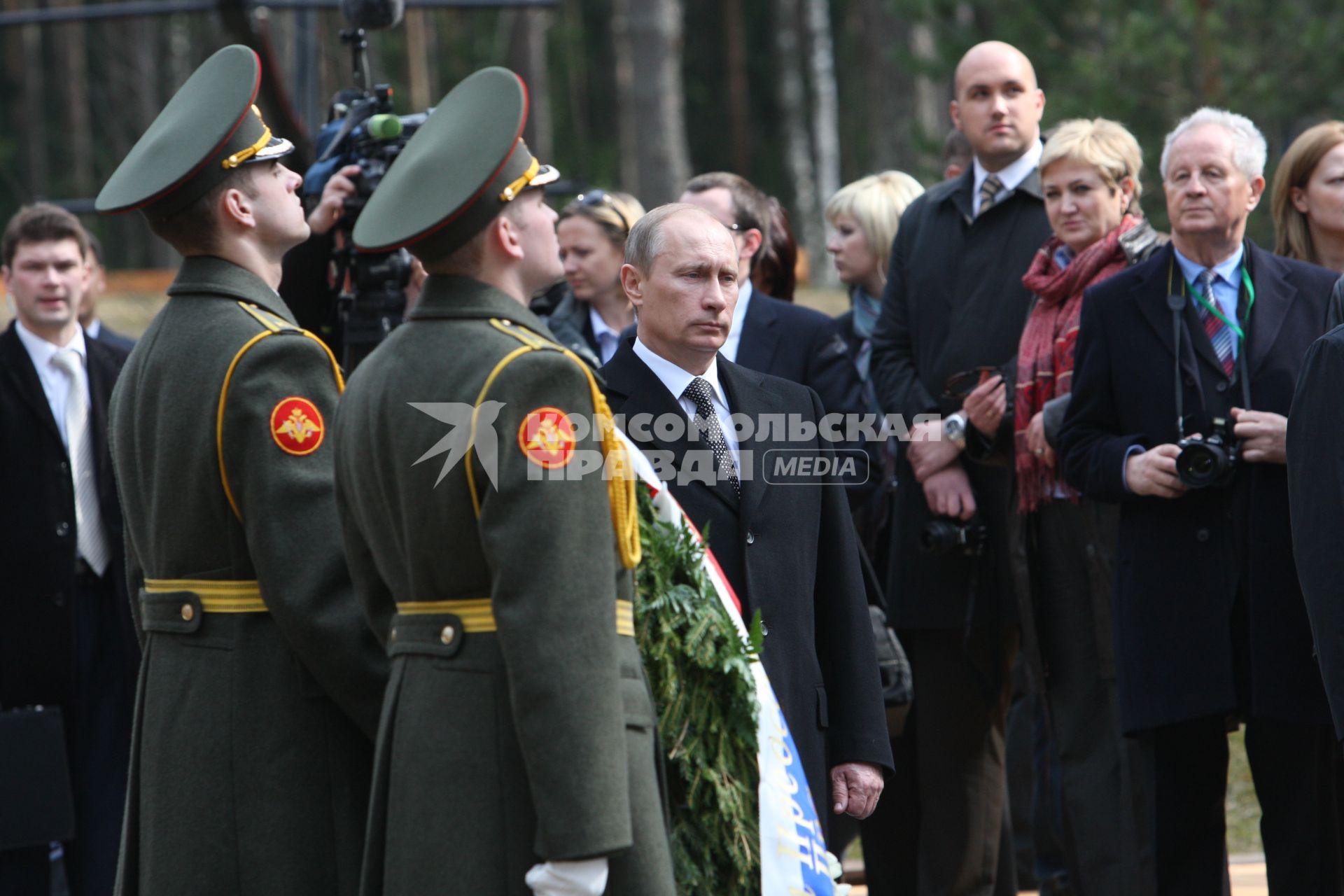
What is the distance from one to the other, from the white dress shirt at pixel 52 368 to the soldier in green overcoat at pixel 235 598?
215cm

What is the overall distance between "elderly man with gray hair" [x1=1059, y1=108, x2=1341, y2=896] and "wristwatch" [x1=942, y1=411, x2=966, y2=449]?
0.44 metres

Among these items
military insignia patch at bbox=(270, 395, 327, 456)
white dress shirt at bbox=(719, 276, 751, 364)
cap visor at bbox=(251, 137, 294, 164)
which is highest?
cap visor at bbox=(251, 137, 294, 164)

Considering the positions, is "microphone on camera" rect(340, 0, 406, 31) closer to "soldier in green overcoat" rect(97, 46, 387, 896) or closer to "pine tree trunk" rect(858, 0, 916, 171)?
"soldier in green overcoat" rect(97, 46, 387, 896)

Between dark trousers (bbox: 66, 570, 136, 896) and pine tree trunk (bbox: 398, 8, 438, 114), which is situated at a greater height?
pine tree trunk (bbox: 398, 8, 438, 114)

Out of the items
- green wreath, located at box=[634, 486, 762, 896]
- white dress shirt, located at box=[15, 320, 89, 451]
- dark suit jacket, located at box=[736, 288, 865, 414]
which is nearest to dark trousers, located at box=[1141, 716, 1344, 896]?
dark suit jacket, located at box=[736, 288, 865, 414]

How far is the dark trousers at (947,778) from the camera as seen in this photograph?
5039 millimetres

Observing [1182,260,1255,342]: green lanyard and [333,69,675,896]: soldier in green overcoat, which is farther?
[1182,260,1255,342]: green lanyard

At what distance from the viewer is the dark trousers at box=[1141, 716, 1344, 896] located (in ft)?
14.3

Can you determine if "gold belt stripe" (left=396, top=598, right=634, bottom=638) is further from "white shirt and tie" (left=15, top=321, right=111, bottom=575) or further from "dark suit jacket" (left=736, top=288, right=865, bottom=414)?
"white shirt and tie" (left=15, top=321, right=111, bottom=575)

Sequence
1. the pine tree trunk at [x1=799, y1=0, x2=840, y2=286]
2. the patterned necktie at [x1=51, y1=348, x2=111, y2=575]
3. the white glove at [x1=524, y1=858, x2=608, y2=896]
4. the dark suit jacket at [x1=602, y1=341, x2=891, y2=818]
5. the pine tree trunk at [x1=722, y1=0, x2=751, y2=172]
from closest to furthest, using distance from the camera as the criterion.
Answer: the white glove at [x1=524, y1=858, x2=608, y2=896]
the dark suit jacket at [x1=602, y1=341, x2=891, y2=818]
the patterned necktie at [x1=51, y1=348, x2=111, y2=575]
the pine tree trunk at [x1=799, y1=0, x2=840, y2=286]
the pine tree trunk at [x1=722, y1=0, x2=751, y2=172]

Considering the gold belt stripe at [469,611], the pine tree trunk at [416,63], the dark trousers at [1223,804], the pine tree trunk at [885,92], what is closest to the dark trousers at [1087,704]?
the dark trousers at [1223,804]

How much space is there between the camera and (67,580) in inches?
205

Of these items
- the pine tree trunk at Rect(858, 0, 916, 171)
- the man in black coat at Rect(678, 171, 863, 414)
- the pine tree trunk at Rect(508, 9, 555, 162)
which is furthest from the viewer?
the pine tree trunk at Rect(508, 9, 555, 162)

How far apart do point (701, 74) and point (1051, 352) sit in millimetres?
28179
